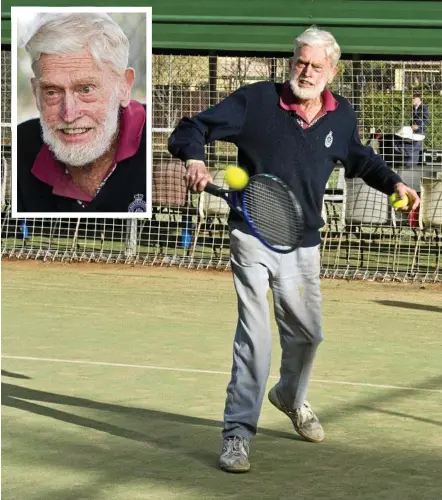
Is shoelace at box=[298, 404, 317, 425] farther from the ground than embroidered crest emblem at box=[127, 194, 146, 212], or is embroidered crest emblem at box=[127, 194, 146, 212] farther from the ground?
embroidered crest emblem at box=[127, 194, 146, 212]

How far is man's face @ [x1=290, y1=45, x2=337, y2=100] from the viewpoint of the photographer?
19.5 ft

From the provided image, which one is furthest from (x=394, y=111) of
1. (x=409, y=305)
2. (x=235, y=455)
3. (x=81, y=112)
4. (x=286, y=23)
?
(x=235, y=455)

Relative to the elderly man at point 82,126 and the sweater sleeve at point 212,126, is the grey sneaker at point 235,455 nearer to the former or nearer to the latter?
the sweater sleeve at point 212,126

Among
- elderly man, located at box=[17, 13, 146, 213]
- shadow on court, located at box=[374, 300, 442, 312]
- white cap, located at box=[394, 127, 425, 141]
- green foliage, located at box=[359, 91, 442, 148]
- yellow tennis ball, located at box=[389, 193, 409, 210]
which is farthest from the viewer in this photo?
green foliage, located at box=[359, 91, 442, 148]

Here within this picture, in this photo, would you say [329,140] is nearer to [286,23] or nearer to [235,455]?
[235,455]

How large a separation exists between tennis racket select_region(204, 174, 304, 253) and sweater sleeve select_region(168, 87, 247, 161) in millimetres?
276

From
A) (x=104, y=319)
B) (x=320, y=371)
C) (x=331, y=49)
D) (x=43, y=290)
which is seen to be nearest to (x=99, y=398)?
(x=320, y=371)

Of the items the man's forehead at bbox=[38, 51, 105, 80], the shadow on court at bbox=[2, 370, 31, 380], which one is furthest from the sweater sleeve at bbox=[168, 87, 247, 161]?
the man's forehead at bbox=[38, 51, 105, 80]

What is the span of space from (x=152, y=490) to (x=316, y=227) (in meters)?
1.48

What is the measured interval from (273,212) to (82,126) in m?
9.38

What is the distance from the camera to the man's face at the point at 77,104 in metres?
14.6

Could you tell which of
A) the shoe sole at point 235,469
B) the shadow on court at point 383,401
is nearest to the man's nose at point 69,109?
the shadow on court at point 383,401

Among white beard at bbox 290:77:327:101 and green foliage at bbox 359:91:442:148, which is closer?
white beard at bbox 290:77:327:101

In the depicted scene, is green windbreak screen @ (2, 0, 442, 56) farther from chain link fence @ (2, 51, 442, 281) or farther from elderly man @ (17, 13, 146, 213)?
elderly man @ (17, 13, 146, 213)
